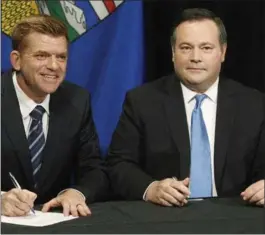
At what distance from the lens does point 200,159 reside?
65.6 inches

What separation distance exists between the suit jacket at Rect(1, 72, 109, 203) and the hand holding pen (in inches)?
11.5

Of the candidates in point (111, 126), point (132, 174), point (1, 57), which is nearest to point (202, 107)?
point (132, 174)

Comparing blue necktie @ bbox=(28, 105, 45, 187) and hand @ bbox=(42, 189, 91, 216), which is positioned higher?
blue necktie @ bbox=(28, 105, 45, 187)

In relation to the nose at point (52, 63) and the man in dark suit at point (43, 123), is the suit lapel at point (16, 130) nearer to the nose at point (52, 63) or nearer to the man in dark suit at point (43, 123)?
the man in dark suit at point (43, 123)

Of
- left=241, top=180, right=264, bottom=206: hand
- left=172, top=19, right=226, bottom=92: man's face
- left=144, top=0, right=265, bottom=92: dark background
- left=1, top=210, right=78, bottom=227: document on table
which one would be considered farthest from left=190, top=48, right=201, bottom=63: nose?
left=1, top=210, right=78, bottom=227: document on table

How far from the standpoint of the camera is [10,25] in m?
1.94

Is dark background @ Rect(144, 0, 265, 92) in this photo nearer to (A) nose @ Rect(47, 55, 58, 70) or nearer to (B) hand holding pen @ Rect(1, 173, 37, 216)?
(A) nose @ Rect(47, 55, 58, 70)

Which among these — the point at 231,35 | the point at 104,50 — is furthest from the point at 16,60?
the point at 231,35

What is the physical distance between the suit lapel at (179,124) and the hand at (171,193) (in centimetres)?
28

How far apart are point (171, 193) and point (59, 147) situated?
0.48 m

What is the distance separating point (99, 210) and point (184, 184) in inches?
8.6

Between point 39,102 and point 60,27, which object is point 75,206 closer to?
point 39,102

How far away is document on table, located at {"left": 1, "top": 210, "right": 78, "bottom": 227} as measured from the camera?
122 cm

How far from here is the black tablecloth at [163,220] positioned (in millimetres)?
1167
